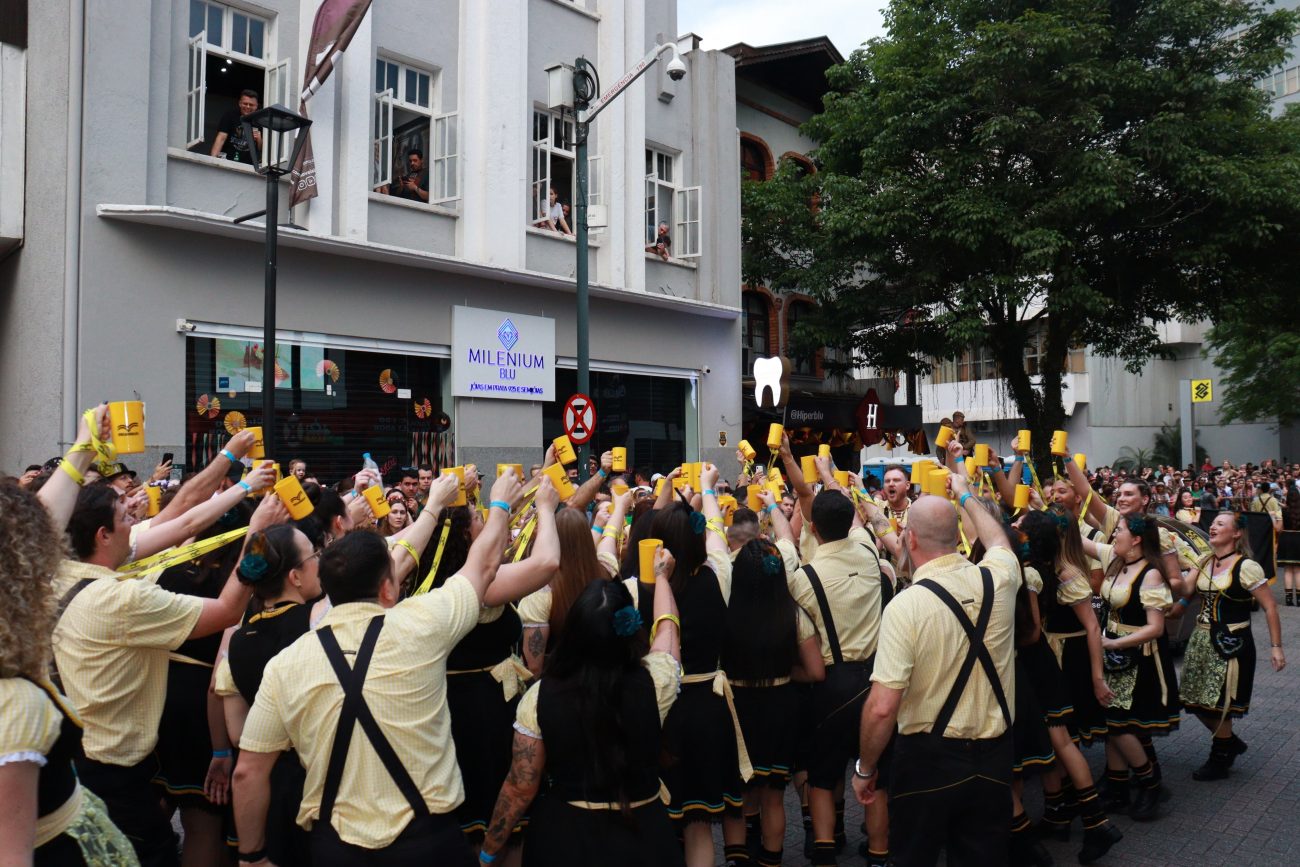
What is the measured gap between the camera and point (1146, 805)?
20.1ft

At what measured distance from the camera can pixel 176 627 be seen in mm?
3443

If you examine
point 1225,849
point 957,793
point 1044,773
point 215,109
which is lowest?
point 1225,849

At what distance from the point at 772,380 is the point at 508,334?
22.0ft

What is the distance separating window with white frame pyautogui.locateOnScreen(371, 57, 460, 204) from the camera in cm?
1467

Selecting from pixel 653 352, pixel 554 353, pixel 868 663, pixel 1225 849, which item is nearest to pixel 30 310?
pixel 554 353

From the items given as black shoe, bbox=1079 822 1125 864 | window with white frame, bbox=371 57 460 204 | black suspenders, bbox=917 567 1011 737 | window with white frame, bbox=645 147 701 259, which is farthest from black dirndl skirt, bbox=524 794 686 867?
window with white frame, bbox=645 147 701 259

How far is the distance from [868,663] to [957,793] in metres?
1.41

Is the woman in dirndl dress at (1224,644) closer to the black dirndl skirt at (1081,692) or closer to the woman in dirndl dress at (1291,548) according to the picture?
the black dirndl skirt at (1081,692)

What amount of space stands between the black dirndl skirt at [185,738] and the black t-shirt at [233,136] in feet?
33.8

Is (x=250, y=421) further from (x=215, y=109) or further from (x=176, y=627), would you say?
(x=176, y=627)

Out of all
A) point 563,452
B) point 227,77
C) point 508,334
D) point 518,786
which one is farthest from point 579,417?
point 518,786

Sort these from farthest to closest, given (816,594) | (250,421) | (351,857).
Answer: (250,421) → (816,594) → (351,857)

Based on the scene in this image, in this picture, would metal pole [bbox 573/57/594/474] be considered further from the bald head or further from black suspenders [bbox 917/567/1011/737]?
black suspenders [bbox 917/567/1011/737]

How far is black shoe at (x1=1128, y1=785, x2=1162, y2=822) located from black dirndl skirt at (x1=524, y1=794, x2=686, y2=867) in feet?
13.3
